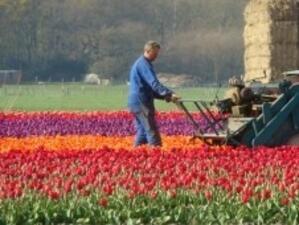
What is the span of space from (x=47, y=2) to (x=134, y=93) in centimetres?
5418

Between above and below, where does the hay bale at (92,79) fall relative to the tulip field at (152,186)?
below

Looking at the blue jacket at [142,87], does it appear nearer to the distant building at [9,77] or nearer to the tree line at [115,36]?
the distant building at [9,77]

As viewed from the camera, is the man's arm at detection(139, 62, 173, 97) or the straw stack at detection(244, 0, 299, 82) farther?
the straw stack at detection(244, 0, 299, 82)

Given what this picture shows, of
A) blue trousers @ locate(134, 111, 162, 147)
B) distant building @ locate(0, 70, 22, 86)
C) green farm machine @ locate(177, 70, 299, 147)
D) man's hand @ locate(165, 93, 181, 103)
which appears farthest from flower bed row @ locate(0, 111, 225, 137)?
distant building @ locate(0, 70, 22, 86)

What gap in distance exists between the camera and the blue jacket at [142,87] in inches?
536

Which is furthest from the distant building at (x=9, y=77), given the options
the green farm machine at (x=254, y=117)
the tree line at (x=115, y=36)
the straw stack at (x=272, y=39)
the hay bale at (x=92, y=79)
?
the green farm machine at (x=254, y=117)

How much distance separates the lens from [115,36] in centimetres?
6231

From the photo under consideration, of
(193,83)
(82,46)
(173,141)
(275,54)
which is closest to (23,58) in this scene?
(82,46)

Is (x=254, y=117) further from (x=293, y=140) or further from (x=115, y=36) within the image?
(x=115, y=36)

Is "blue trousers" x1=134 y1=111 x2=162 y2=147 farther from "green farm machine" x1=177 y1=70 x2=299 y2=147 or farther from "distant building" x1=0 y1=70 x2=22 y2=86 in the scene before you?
"distant building" x1=0 y1=70 x2=22 y2=86

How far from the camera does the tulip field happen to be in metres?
7.97

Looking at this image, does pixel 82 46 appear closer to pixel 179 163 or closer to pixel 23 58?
pixel 23 58

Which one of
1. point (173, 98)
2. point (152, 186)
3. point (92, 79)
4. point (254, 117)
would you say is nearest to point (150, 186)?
point (152, 186)

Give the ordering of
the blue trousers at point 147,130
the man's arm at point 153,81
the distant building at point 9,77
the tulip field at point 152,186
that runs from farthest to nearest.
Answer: the distant building at point 9,77
the blue trousers at point 147,130
the man's arm at point 153,81
the tulip field at point 152,186
